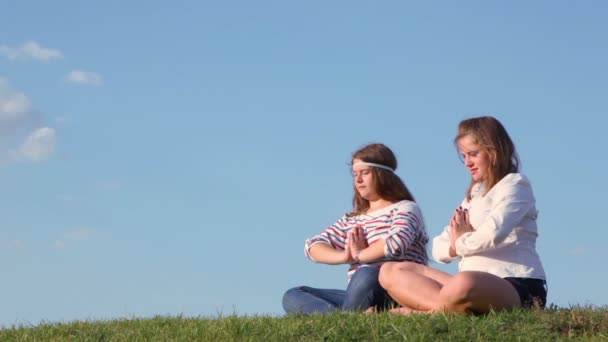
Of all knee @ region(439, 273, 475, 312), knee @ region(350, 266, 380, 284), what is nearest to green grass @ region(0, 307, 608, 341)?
knee @ region(439, 273, 475, 312)

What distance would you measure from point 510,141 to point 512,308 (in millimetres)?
1657

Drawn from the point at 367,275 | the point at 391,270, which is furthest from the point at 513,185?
the point at 367,275

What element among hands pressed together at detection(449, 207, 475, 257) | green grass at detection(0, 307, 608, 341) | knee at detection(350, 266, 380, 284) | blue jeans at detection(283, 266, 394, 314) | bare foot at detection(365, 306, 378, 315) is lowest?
green grass at detection(0, 307, 608, 341)

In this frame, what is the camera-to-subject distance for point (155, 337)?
959 cm

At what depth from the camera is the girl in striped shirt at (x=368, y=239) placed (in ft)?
34.1

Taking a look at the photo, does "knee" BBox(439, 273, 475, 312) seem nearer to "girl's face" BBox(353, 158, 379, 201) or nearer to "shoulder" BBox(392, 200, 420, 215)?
"shoulder" BBox(392, 200, 420, 215)

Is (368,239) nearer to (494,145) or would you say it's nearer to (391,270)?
(391,270)

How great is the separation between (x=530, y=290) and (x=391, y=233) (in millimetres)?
1623

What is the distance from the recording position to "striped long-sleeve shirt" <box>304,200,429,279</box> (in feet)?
34.2

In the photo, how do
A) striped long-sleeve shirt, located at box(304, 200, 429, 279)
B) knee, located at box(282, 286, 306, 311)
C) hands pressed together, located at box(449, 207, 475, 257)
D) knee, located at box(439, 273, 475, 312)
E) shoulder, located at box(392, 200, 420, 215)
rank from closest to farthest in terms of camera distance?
knee, located at box(439, 273, 475, 312) < hands pressed together, located at box(449, 207, 475, 257) < striped long-sleeve shirt, located at box(304, 200, 429, 279) < shoulder, located at box(392, 200, 420, 215) < knee, located at box(282, 286, 306, 311)

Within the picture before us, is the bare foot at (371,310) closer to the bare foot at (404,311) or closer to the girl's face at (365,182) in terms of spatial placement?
the bare foot at (404,311)

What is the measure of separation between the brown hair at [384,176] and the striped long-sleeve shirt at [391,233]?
15cm

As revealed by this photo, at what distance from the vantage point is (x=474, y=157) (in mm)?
9836

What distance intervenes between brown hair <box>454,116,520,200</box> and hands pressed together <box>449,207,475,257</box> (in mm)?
370
